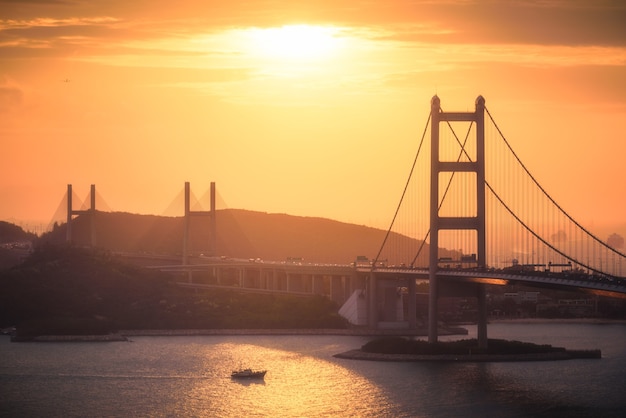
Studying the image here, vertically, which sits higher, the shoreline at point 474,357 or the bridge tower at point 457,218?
the bridge tower at point 457,218

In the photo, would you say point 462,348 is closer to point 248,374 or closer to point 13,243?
point 248,374

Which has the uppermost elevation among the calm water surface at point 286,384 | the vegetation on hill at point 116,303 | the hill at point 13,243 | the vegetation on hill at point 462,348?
the hill at point 13,243

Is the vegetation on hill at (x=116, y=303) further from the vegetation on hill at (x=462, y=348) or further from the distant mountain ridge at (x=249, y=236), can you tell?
the distant mountain ridge at (x=249, y=236)

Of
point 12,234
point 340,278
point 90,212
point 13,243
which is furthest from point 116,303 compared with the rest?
point 12,234

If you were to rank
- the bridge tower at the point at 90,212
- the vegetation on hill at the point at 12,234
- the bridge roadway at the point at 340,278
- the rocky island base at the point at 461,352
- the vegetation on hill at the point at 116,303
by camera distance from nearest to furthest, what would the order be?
the bridge roadway at the point at 340,278
the rocky island base at the point at 461,352
the vegetation on hill at the point at 116,303
the bridge tower at the point at 90,212
the vegetation on hill at the point at 12,234

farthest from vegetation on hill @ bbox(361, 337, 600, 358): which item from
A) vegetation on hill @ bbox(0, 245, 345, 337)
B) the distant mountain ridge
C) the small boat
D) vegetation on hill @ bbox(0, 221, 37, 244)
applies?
vegetation on hill @ bbox(0, 221, 37, 244)

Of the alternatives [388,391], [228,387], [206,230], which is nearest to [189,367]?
[228,387]

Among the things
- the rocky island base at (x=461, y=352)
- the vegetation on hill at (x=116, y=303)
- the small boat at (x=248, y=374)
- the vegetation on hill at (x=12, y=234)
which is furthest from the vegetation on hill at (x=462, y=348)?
the vegetation on hill at (x=12, y=234)
